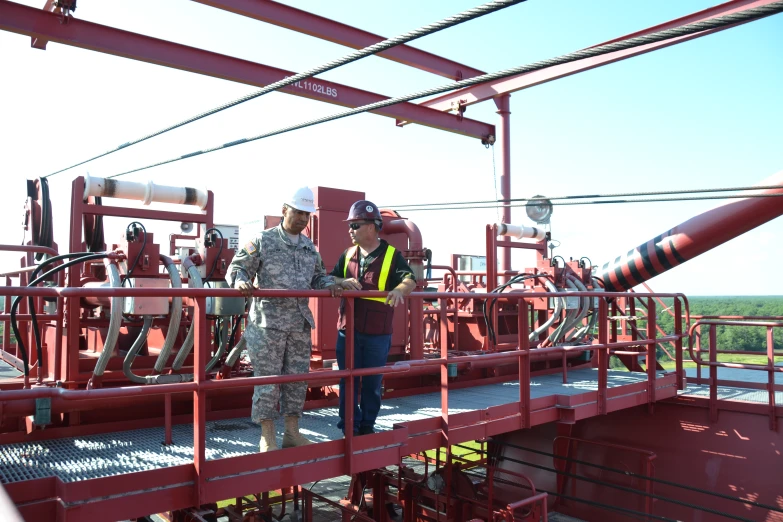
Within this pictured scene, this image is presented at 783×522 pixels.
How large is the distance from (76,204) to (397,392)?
3.88 metres

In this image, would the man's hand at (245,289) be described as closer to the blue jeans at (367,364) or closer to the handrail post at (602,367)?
the blue jeans at (367,364)

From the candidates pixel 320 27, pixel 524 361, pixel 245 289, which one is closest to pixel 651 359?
pixel 524 361

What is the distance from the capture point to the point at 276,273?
4391 millimetres

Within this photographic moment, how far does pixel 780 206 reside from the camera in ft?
25.9

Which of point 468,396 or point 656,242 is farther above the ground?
point 656,242

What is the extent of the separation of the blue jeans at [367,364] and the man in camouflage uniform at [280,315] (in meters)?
0.45

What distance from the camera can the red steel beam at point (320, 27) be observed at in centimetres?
926

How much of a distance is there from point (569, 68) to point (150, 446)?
10.1 meters

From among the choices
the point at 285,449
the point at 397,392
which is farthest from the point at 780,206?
the point at 285,449

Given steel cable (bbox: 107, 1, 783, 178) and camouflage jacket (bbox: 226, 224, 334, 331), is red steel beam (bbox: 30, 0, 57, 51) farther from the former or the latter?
camouflage jacket (bbox: 226, 224, 334, 331)

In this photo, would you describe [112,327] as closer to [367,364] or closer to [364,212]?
[367,364]

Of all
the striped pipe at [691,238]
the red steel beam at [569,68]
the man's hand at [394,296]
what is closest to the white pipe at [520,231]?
the striped pipe at [691,238]

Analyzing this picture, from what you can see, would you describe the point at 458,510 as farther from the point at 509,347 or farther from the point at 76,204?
the point at 76,204

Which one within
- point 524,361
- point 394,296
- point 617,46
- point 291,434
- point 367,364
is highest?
point 617,46
